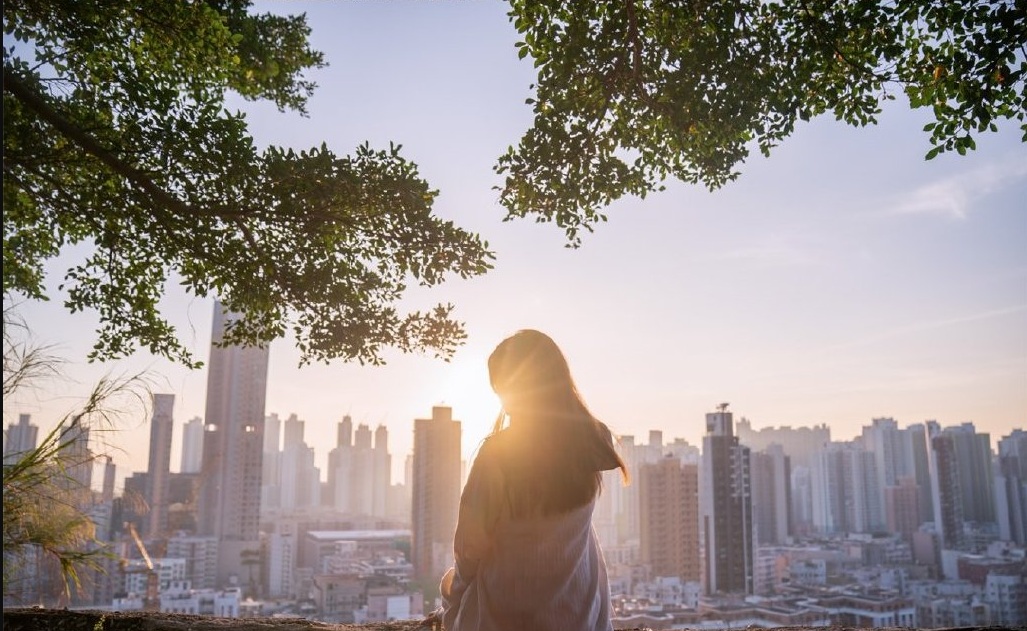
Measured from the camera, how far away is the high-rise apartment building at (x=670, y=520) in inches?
871

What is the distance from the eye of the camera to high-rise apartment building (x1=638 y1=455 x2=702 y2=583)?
22125 millimetres

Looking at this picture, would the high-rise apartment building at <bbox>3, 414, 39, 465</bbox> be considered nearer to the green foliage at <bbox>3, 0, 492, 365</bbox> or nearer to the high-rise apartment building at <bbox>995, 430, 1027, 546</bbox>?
the green foliage at <bbox>3, 0, 492, 365</bbox>

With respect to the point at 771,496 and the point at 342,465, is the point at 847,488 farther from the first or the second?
the point at 342,465

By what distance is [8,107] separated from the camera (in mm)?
2664

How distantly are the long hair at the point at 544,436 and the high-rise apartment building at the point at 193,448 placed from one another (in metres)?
15.6

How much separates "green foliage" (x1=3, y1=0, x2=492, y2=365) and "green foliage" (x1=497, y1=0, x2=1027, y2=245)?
546 millimetres

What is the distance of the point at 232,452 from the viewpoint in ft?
65.2

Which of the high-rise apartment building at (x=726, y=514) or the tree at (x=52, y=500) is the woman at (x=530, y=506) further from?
the high-rise apartment building at (x=726, y=514)

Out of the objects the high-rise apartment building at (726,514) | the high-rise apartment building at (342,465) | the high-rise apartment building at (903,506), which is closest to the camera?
→ the high-rise apartment building at (726,514)

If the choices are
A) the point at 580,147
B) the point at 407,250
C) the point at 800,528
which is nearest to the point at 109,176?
the point at 407,250

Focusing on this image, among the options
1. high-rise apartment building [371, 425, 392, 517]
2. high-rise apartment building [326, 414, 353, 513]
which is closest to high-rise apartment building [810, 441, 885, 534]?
high-rise apartment building [371, 425, 392, 517]

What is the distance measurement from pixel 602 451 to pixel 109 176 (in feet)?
8.43

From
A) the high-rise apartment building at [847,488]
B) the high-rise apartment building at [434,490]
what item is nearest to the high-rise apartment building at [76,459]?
the high-rise apartment building at [434,490]

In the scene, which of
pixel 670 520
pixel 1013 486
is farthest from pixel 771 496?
pixel 1013 486
